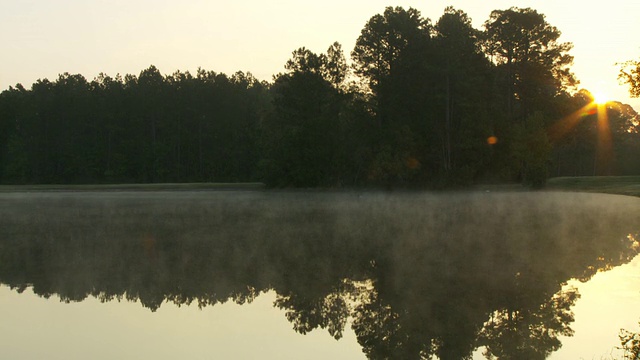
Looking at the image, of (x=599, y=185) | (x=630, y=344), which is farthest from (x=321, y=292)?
(x=599, y=185)

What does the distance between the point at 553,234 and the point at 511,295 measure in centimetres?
996

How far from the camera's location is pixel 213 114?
358 feet

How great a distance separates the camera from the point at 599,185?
187 feet

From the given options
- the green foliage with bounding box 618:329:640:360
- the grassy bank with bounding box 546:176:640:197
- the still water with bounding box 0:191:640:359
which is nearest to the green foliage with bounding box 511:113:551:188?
the grassy bank with bounding box 546:176:640:197

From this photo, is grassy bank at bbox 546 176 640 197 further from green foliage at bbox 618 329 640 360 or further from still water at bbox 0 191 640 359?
green foliage at bbox 618 329 640 360

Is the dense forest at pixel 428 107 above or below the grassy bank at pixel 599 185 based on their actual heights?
above

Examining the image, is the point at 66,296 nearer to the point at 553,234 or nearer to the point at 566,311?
the point at 566,311

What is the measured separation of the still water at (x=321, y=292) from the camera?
854 cm

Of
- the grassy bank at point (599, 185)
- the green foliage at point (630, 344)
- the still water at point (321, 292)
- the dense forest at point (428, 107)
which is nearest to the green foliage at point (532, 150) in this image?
the dense forest at point (428, 107)

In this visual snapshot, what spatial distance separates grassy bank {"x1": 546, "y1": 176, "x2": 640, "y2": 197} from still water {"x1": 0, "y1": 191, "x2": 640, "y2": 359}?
31.1 m

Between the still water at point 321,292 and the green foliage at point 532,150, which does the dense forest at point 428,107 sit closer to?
the green foliage at point 532,150

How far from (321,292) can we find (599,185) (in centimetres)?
5227

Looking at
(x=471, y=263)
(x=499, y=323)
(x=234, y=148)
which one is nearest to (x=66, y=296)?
(x=499, y=323)

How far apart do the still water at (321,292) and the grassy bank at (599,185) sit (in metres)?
31.1
